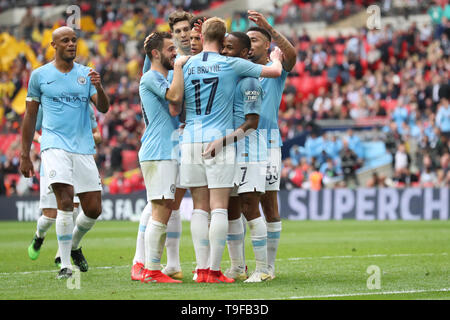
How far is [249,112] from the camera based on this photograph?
7734 mm

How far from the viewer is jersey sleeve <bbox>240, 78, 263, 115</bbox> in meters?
7.69

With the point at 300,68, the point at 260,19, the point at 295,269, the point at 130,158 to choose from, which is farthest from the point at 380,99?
the point at 260,19

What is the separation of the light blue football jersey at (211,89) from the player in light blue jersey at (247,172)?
15 centimetres

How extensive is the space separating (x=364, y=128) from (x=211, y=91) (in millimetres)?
16761

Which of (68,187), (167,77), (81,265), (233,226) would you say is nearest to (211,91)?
(167,77)

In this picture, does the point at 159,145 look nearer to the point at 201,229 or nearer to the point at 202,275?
the point at 201,229

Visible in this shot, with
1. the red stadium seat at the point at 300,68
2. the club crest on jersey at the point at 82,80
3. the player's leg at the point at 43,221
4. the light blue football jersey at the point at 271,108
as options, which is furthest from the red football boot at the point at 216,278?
the red stadium seat at the point at 300,68

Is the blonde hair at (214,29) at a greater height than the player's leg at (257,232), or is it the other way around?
the blonde hair at (214,29)

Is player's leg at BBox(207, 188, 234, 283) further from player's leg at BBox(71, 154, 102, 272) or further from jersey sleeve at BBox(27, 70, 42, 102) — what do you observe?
jersey sleeve at BBox(27, 70, 42, 102)

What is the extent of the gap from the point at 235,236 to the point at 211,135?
1.09 meters

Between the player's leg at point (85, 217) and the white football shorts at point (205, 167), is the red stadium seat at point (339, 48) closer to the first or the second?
the player's leg at point (85, 217)

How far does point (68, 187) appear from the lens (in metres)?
8.48

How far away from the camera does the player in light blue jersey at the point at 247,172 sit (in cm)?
774

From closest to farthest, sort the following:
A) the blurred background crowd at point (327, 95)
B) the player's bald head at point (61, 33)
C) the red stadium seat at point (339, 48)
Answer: the player's bald head at point (61, 33) < the blurred background crowd at point (327, 95) < the red stadium seat at point (339, 48)
